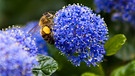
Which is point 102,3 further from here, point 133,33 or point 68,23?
point 68,23

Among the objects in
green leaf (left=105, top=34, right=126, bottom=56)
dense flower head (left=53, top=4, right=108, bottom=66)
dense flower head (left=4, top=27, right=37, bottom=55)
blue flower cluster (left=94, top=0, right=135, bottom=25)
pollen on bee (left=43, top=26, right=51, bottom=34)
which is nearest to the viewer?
dense flower head (left=4, top=27, right=37, bottom=55)

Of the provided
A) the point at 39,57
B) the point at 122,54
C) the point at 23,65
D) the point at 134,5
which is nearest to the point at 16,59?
the point at 23,65

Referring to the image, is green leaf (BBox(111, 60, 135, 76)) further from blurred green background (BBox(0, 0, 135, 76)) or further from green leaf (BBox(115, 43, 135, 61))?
green leaf (BBox(115, 43, 135, 61))

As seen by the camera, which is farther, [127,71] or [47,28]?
[127,71]

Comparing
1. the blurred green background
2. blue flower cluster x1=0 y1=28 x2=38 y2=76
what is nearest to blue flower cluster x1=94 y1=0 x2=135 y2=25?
the blurred green background

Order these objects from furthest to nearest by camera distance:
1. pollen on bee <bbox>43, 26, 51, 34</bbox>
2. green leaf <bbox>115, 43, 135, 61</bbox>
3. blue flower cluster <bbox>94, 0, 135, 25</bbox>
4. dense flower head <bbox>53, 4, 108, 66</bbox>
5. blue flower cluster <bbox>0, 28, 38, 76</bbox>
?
green leaf <bbox>115, 43, 135, 61</bbox> → blue flower cluster <bbox>94, 0, 135, 25</bbox> → pollen on bee <bbox>43, 26, 51, 34</bbox> → dense flower head <bbox>53, 4, 108, 66</bbox> → blue flower cluster <bbox>0, 28, 38, 76</bbox>

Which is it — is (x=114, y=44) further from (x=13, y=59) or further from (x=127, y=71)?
(x=13, y=59)

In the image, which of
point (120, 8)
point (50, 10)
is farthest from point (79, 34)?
point (50, 10)

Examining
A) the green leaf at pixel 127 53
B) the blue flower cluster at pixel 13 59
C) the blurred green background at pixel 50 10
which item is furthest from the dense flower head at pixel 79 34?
the green leaf at pixel 127 53
